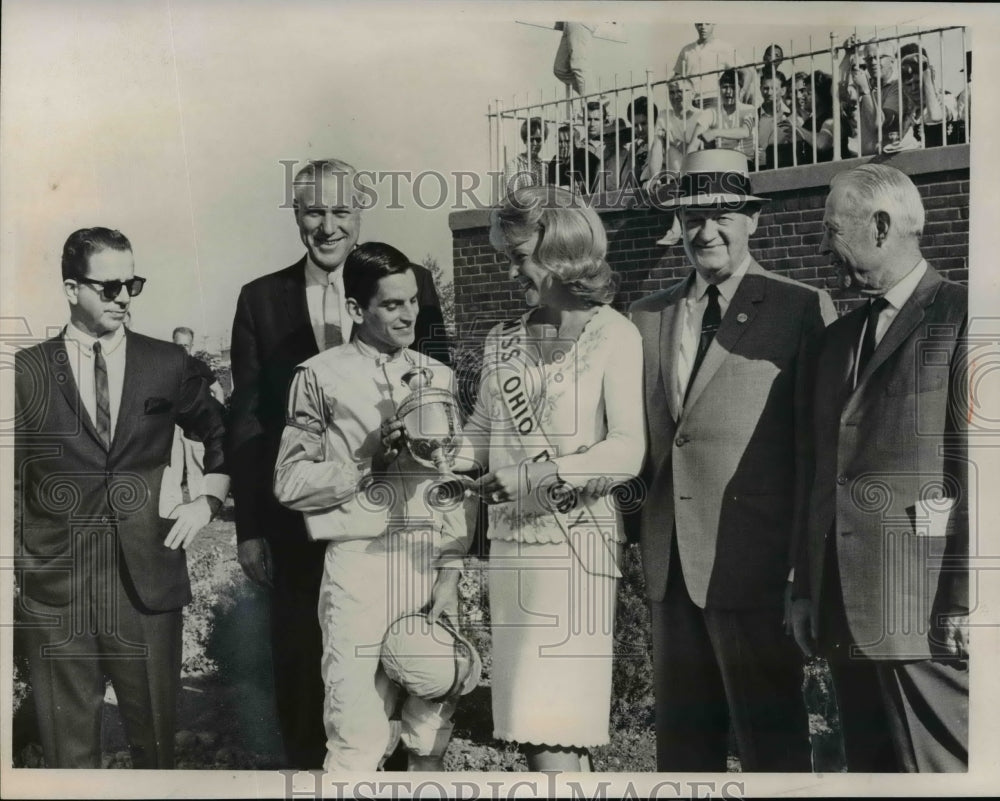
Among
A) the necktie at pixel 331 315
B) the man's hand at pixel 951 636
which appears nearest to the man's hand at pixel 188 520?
the necktie at pixel 331 315

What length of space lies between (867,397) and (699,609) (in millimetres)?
1147

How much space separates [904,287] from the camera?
5059 millimetres

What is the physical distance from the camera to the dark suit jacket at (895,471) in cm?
502

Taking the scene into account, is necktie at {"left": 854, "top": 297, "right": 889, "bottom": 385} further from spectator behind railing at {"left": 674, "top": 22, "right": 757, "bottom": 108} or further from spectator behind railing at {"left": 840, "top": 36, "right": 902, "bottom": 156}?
spectator behind railing at {"left": 674, "top": 22, "right": 757, "bottom": 108}

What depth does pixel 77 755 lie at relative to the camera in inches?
211

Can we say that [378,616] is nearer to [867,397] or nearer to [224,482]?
[224,482]

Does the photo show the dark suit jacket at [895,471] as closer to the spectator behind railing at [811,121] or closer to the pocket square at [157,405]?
the spectator behind railing at [811,121]

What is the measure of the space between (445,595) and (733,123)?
2.42 metres

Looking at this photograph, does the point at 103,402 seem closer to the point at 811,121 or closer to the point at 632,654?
the point at 632,654

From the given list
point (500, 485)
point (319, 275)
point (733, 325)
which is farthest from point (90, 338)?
point (733, 325)

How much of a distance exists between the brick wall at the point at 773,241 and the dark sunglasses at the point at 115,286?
1.43 meters

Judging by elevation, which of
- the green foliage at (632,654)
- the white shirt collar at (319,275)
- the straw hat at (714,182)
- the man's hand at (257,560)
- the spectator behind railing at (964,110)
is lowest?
the green foliage at (632,654)

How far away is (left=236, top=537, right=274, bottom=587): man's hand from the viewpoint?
17.3ft

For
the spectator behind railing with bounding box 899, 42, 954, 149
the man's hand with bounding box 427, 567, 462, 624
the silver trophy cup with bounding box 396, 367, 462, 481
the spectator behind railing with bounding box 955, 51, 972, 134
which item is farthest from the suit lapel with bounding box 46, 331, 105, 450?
the spectator behind railing with bounding box 955, 51, 972, 134
